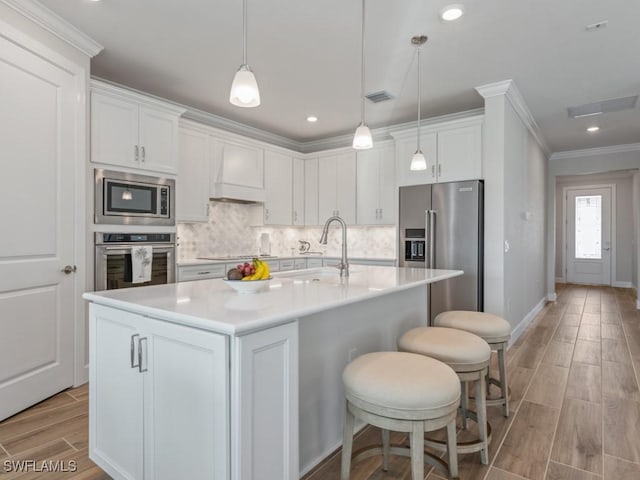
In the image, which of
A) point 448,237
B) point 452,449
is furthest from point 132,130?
point 452,449

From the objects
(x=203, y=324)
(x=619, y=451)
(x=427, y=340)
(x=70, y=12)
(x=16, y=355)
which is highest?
(x=70, y=12)

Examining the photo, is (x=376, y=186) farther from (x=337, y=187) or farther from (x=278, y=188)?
(x=278, y=188)

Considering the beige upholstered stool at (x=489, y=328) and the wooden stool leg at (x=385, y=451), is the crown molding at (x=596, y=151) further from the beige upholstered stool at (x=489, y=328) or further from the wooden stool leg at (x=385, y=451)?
the wooden stool leg at (x=385, y=451)

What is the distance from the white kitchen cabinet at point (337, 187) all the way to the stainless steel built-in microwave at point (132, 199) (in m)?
2.42

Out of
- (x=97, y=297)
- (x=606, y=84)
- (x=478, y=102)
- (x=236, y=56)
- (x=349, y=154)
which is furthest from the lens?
(x=349, y=154)

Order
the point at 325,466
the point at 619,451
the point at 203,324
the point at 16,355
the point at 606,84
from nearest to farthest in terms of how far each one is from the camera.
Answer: the point at 203,324
the point at 325,466
the point at 619,451
the point at 16,355
the point at 606,84

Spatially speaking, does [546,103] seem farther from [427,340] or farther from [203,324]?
[203,324]

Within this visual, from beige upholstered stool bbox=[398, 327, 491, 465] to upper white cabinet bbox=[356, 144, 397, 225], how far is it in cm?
298

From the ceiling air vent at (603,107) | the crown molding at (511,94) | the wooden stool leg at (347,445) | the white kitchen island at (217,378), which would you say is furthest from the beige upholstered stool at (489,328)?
the ceiling air vent at (603,107)

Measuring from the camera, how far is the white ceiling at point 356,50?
2.54 metres

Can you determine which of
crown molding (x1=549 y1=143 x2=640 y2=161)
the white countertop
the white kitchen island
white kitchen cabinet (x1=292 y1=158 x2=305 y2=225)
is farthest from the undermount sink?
crown molding (x1=549 y1=143 x2=640 y2=161)

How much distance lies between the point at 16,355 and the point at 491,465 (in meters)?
2.91

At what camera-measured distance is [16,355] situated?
246 cm

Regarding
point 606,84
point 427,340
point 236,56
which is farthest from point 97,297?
point 606,84
